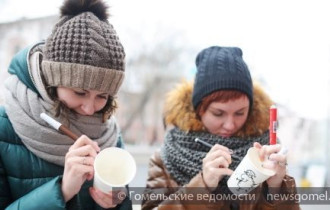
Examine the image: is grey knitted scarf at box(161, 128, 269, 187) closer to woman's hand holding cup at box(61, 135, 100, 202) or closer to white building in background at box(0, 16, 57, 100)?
woman's hand holding cup at box(61, 135, 100, 202)

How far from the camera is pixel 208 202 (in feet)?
3.45

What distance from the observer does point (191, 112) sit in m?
1.29

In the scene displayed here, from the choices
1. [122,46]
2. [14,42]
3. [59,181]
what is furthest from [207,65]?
[14,42]

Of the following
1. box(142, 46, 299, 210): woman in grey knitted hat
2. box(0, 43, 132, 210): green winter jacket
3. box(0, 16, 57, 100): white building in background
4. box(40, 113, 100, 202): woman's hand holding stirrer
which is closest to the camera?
box(40, 113, 100, 202): woman's hand holding stirrer

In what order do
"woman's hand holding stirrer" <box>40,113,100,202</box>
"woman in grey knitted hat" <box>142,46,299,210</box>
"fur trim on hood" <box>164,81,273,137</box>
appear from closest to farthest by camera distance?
"woman's hand holding stirrer" <box>40,113,100,202</box> → "woman in grey knitted hat" <box>142,46,299,210</box> → "fur trim on hood" <box>164,81,273,137</box>

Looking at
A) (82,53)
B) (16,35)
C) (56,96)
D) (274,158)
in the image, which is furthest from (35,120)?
(16,35)

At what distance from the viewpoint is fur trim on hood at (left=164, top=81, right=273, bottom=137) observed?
1.25m

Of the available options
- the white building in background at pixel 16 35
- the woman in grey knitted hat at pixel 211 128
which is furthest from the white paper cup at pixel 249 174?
the white building in background at pixel 16 35

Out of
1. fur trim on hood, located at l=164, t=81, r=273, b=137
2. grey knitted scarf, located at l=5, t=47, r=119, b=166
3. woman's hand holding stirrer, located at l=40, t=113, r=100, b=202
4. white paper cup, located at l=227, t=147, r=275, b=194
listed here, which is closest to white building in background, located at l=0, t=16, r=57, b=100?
fur trim on hood, located at l=164, t=81, r=273, b=137

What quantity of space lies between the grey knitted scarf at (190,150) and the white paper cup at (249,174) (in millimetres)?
200

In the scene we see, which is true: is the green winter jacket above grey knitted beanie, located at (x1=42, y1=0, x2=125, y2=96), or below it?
below

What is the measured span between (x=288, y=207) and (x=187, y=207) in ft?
0.94

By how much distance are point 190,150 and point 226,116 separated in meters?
0.16

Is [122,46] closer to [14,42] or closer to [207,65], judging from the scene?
[207,65]
